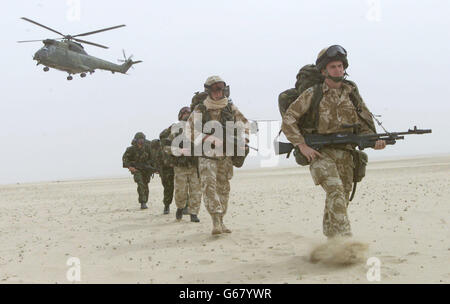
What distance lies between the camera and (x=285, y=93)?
5.29 meters

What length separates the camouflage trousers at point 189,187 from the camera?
8.65 metres

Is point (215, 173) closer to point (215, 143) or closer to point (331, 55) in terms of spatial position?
point (215, 143)

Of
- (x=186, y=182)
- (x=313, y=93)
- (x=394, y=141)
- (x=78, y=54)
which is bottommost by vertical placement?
(x=186, y=182)

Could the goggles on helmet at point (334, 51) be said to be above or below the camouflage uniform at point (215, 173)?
above

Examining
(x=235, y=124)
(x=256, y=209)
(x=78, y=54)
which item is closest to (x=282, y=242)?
(x=235, y=124)

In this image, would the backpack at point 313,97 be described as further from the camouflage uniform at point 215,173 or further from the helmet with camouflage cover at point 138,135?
the helmet with camouflage cover at point 138,135

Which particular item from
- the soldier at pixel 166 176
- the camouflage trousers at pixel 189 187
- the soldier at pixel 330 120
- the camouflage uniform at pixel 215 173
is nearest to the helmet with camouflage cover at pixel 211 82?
the camouflage uniform at pixel 215 173

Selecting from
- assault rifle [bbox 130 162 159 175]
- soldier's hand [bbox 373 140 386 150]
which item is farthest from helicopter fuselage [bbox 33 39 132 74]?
soldier's hand [bbox 373 140 386 150]

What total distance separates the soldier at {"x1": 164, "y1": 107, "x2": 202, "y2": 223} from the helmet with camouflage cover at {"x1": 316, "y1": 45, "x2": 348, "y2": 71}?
13.0ft

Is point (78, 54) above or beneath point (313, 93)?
above
